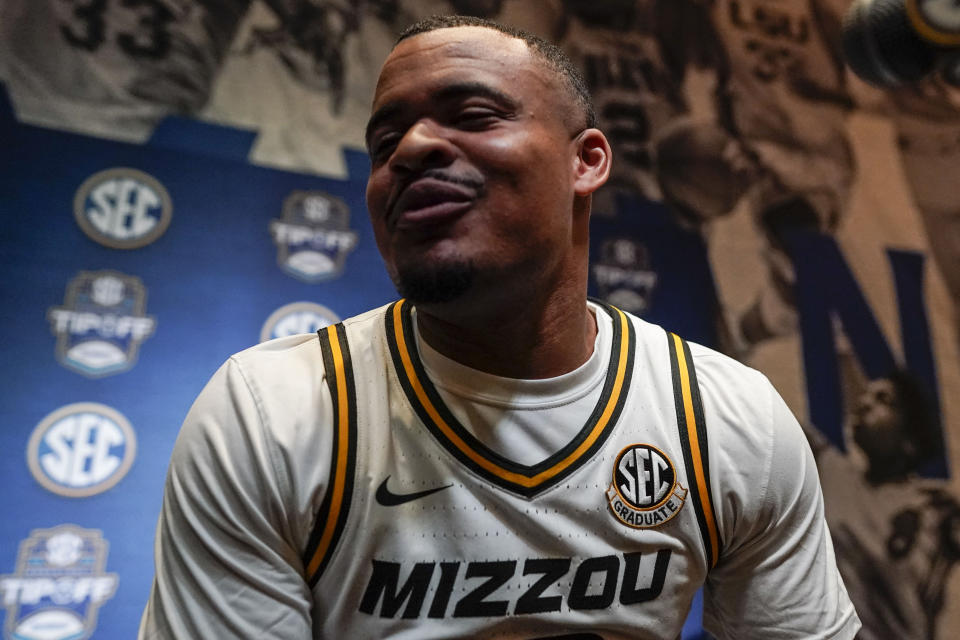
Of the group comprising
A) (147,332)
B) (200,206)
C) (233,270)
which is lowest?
(147,332)

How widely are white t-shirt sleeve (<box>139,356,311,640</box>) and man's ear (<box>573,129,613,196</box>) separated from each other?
581 millimetres

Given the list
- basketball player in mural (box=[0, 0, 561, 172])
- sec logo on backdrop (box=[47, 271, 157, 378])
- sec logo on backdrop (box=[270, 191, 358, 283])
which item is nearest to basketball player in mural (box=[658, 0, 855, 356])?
basketball player in mural (box=[0, 0, 561, 172])

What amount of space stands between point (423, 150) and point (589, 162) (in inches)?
12.4

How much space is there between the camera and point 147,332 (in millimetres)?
1878

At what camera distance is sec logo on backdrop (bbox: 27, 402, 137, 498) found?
1.73 m

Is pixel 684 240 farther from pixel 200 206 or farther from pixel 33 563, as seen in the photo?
pixel 33 563

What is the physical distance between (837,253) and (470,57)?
2.17 meters

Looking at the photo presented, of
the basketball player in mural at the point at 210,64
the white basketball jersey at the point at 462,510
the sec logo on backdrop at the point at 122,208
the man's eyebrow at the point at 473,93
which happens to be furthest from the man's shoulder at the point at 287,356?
the basketball player in mural at the point at 210,64

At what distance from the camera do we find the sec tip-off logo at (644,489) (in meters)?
1.05

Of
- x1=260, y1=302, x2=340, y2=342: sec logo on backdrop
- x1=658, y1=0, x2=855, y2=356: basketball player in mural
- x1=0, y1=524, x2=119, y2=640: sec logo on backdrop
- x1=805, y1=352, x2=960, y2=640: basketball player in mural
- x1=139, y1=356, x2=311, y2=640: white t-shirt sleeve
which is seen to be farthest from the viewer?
x1=658, y1=0, x2=855, y2=356: basketball player in mural

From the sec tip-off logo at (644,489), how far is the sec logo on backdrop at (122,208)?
143cm

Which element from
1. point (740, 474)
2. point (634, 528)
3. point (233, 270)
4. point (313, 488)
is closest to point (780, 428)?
point (740, 474)

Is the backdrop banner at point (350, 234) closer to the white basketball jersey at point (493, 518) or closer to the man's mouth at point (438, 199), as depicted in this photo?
the white basketball jersey at point (493, 518)

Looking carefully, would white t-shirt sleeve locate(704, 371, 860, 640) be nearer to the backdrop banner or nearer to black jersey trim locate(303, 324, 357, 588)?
black jersey trim locate(303, 324, 357, 588)
